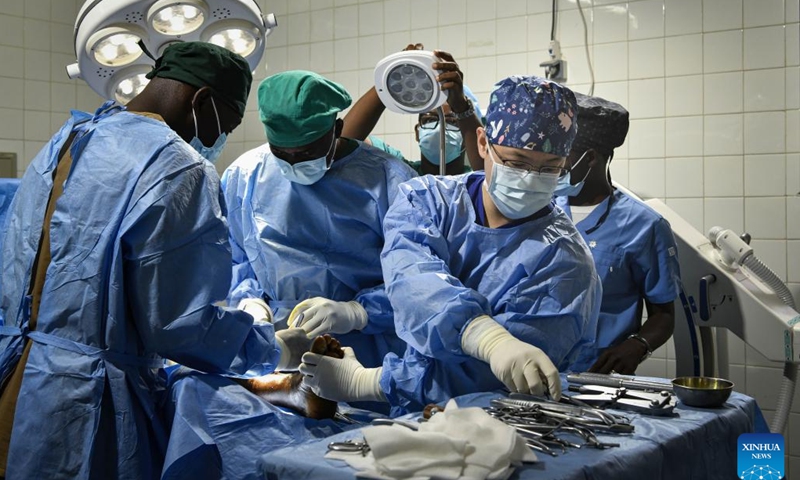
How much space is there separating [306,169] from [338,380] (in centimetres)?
79

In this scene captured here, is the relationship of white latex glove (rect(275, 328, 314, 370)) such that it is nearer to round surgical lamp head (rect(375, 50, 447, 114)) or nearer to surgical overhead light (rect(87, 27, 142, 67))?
round surgical lamp head (rect(375, 50, 447, 114))

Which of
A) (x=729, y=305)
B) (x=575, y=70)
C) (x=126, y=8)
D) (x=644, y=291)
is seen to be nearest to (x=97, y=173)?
(x=126, y=8)

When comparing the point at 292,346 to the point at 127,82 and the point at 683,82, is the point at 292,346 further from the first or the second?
the point at 683,82

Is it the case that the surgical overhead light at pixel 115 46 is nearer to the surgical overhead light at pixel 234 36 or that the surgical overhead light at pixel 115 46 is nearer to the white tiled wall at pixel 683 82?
the surgical overhead light at pixel 234 36

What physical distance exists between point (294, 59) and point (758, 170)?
2803 mm

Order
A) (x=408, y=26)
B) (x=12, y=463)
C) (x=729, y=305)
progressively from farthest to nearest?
(x=408, y=26)
(x=729, y=305)
(x=12, y=463)

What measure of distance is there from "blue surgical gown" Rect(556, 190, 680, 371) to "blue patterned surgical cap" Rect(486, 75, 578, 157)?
827 millimetres

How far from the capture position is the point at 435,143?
131 inches

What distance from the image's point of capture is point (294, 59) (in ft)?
16.9

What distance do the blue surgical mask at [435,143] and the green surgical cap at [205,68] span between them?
1.25 metres

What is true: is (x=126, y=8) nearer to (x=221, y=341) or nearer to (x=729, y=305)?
(x=221, y=341)

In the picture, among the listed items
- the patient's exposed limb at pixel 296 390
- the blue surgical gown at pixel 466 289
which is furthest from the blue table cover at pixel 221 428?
the blue surgical gown at pixel 466 289

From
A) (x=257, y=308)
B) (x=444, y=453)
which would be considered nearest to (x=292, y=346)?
(x=257, y=308)

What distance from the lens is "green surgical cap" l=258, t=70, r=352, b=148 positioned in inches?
103
